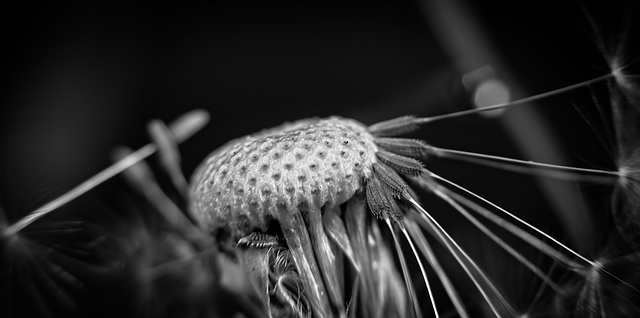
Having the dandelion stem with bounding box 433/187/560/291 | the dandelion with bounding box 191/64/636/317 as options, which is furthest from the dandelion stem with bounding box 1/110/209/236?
the dandelion stem with bounding box 433/187/560/291

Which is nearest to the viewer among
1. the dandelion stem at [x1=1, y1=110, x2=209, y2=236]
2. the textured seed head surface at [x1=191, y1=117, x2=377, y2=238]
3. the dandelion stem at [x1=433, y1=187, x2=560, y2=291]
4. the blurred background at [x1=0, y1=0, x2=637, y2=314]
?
the textured seed head surface at [x1=191, y1=117, x2=377, y2=238]

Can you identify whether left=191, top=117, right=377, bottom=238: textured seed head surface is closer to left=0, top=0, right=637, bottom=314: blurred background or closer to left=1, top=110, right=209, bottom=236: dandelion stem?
left=1, top=110, right=209, bottom=236: dandelion stem

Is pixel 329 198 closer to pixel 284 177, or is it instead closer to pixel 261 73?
pixel 284 177

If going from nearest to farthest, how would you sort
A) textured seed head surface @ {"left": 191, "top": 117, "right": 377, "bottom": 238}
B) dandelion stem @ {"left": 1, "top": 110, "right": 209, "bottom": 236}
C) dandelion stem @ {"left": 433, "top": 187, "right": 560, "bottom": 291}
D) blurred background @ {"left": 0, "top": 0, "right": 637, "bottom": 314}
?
1. textured seed head surface @ {"left": 191, "top": 117, "right": 377, "bottom": 238}
2. dandelion stem @ {"left": 433, "top": 187, "right": 560, "bottom": 291}
3. dandelion stem @ {"left": 1, "top": 110, "right": 209, "bottom": 236}
4. blurred background @ {"left": 0, "top": 0, "right": 637, "bottom": 314}

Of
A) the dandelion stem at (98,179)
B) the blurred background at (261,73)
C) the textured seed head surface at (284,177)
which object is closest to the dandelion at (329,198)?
the textured seed head surface at (284,177)

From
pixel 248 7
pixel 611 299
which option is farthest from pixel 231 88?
pixel 611 299

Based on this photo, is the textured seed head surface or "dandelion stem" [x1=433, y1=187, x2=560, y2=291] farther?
"dandelion stem" [x1=433, y1=187, x2=560, y2=291]

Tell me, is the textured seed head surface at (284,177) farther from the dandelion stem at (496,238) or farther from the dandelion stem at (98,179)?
the dandelion stem at (98,179)
